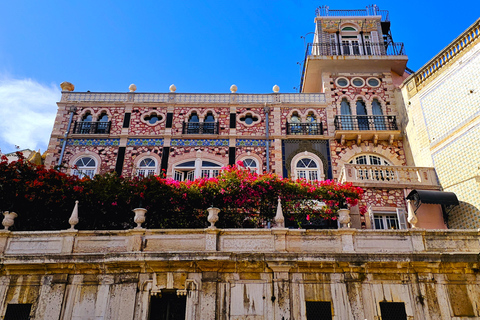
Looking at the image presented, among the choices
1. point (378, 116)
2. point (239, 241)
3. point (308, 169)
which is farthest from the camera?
point (378, 116)

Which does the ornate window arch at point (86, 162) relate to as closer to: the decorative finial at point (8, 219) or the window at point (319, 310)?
the decorative finial at point (8, 219)

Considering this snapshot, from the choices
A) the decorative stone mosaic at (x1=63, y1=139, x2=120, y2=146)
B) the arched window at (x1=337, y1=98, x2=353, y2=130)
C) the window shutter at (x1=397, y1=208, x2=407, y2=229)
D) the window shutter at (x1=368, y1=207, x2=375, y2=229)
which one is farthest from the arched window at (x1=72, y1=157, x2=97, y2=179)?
the window shutter at (x1=397, y1=208, x2=407, y2=229)

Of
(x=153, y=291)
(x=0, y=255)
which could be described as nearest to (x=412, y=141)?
(x=153, y=291)

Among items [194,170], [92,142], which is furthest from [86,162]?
[194,170]

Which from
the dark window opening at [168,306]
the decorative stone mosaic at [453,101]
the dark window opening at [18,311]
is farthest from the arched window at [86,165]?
the decorative stone mosaic at [453,101]

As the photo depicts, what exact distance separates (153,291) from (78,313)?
6.50 feet

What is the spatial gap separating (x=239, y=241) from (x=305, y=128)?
892 cm

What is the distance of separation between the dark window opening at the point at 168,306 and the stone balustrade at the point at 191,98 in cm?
1077

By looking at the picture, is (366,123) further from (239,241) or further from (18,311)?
(18,311)

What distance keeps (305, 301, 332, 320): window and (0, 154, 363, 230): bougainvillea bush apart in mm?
3246

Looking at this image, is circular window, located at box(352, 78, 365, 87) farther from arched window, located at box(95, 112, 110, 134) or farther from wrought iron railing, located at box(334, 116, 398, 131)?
arched window, located at box(95, 112, 110, 134)

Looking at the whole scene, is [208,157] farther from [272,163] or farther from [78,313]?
[78,313]

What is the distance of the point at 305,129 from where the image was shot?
A: 65.5ft

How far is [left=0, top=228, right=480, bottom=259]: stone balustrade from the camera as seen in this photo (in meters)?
12.3
